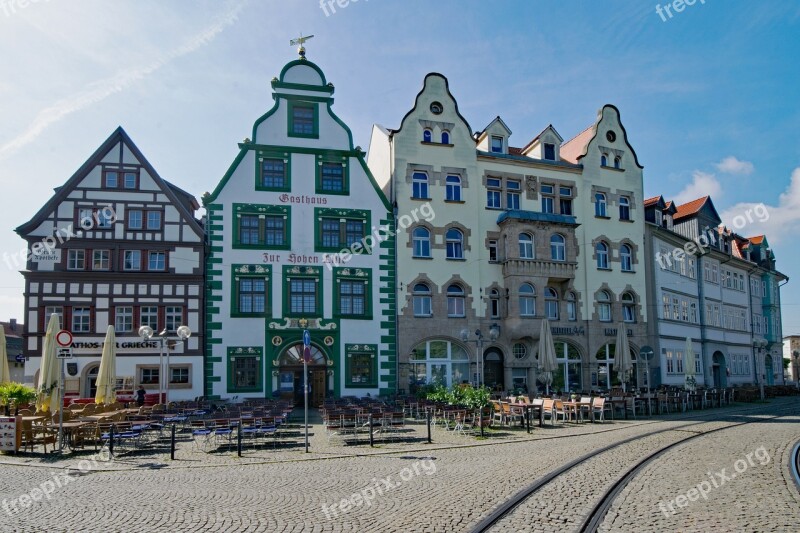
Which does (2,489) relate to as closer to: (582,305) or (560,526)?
(560,526)

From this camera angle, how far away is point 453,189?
117ft

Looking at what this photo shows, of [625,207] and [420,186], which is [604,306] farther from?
[420,186]

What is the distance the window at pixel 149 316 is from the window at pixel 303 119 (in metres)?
10.9

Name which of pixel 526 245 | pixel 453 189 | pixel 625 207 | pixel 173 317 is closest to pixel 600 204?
pixel 625 207

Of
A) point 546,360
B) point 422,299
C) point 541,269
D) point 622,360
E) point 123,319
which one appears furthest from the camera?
point 541,269

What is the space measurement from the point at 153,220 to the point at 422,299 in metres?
13.6

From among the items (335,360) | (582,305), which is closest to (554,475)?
(335,360)

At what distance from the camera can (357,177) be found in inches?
1320

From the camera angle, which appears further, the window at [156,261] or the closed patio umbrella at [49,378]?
the window at [156,261]

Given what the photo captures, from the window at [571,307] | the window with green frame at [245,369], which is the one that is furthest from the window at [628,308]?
the window with green frame at [245,369]

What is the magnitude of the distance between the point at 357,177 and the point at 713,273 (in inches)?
1165

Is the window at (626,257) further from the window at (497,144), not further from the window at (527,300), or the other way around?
the window at (497,144)

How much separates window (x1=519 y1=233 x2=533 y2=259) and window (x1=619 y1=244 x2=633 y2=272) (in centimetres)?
688

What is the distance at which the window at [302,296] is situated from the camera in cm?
3184
